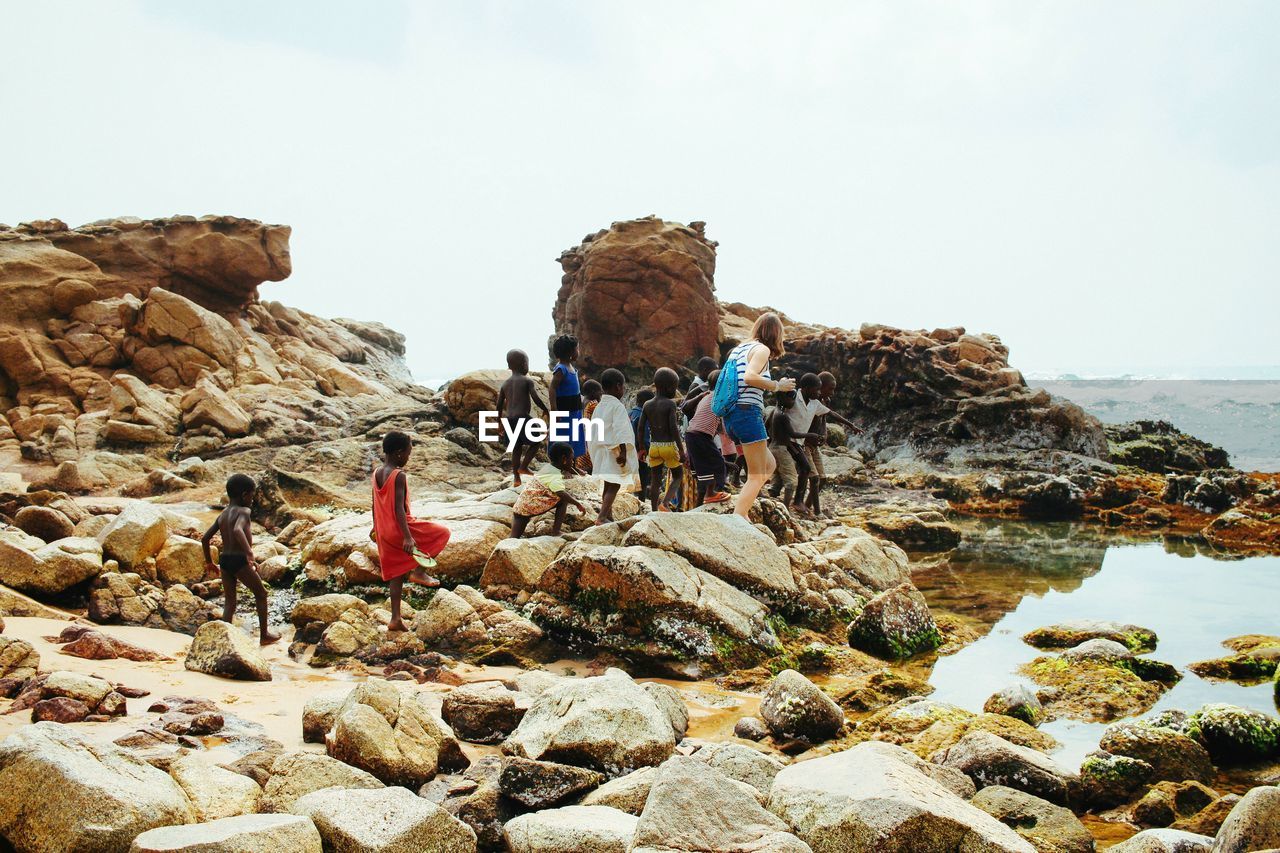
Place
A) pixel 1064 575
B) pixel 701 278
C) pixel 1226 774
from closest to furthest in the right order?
pixel 1226 774, pixel 1064 575, pixel 701 278

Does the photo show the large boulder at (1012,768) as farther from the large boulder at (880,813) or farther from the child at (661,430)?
the child at (661,430)

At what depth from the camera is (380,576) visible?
8820 mm

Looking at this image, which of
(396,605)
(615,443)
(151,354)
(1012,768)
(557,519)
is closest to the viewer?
(1012,768)

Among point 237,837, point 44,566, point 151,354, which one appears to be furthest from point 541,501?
point 151,354

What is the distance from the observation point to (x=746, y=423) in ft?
27.8

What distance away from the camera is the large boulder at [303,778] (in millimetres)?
3909

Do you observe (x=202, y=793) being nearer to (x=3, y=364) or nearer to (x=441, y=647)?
(x=441, y=647)

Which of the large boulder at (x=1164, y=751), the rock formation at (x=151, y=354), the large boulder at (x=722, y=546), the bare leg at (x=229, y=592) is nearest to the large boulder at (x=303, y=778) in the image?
the bare leg at (x=229, y=592)

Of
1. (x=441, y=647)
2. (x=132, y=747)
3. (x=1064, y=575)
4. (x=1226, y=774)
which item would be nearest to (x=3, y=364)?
(x=441, y=647)

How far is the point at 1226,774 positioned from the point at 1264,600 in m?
6.50

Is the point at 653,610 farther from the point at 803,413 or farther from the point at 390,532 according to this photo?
the point at 803,413

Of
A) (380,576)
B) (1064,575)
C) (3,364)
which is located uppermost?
(3,364)

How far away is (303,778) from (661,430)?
6.24 m

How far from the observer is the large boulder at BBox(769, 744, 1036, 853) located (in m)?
3.51
